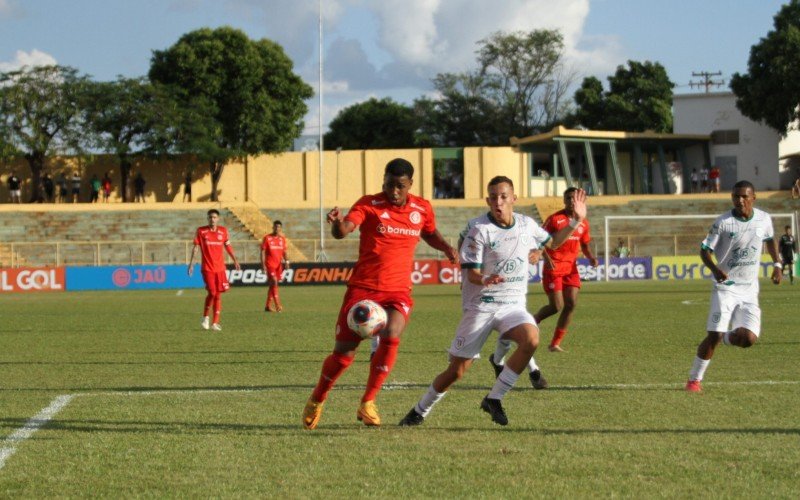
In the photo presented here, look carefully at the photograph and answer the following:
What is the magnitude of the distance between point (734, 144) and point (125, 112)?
36289mm

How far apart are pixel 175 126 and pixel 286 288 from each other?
22507 mm

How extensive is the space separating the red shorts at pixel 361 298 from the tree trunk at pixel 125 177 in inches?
2176

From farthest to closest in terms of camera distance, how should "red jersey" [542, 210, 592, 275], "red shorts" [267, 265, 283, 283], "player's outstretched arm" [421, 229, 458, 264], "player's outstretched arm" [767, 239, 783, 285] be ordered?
"red shorts" [267, 265, 283, 283] → "red jersey" [542, 210, 592, 275] → "player's outstretched arm" [767, 239, 783, 285] → "player's outstretched arm" [421, 229, 458, 264]

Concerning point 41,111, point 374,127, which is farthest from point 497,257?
point 374,127

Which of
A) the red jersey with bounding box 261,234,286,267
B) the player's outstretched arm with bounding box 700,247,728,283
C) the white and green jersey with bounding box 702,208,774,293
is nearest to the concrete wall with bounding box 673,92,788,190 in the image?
the red jersey with bounding box 261,234,286,267

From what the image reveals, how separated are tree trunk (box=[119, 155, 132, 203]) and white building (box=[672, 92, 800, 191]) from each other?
111 feet

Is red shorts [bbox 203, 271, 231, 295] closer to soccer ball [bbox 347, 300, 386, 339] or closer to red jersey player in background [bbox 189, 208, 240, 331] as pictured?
red jersey player in background [bbox 189, 208, 240, 331]

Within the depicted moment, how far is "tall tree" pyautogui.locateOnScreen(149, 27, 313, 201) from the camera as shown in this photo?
6216cm

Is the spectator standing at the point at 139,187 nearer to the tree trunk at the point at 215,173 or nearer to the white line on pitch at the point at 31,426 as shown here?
the tree trunk at the point at 215,173

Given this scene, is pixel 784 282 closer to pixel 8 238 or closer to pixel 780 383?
pixel 780 383

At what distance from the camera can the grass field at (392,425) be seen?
21.5 ft

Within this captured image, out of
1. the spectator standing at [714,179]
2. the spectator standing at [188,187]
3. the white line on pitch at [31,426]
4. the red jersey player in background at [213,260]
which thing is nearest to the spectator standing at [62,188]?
the spectator standing at [188,187]

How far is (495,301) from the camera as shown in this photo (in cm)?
857

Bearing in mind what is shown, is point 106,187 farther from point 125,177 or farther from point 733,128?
point 733,128
